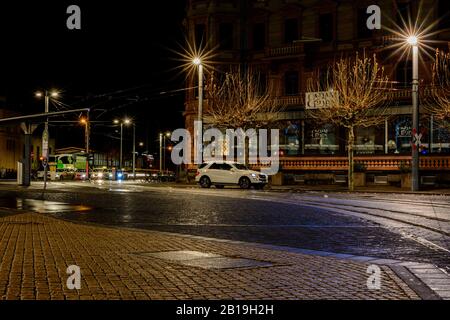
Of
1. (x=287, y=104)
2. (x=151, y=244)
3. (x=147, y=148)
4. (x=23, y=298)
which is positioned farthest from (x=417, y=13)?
(x=147, y=148)

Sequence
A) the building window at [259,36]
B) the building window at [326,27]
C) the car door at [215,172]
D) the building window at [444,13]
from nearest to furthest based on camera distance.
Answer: the car door at [215,172]
the building window at [444,13]
the building window at [326,27]
the building window at [259,36]

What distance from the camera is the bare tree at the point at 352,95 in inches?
1393

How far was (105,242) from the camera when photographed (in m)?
11.4

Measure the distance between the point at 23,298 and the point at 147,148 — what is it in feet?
291

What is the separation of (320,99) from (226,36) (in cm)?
1059

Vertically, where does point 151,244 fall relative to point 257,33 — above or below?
below

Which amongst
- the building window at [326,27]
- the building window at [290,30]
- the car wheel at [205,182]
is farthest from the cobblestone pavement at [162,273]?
the building window at [290,30]

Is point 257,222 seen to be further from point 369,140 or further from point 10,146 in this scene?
point 10,146

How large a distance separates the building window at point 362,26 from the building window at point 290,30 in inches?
184

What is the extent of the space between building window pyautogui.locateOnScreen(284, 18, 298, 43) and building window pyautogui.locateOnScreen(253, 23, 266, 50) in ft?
6.03

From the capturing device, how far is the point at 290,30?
44688 millimetres

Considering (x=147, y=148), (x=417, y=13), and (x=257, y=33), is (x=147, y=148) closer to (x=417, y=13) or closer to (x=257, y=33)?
(x=257, y=33)

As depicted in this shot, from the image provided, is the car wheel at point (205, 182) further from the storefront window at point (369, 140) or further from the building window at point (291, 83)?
the building window at point (291, 83)

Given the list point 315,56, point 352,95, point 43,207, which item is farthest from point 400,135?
point 43,207
